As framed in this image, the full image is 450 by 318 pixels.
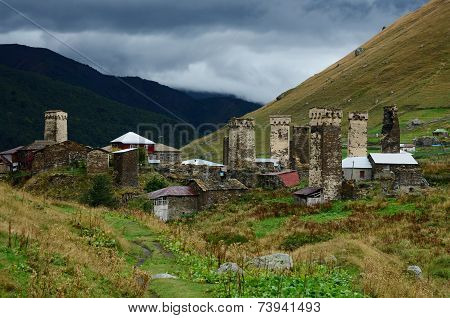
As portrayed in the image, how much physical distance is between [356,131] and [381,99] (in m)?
65.0

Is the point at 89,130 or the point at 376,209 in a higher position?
the point at 89,130

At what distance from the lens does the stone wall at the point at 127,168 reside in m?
46.7

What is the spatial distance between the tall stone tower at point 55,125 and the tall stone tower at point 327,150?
2901 cm

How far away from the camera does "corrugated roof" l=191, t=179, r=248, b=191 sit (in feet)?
152

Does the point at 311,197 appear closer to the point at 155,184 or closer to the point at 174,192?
the point at 174,192

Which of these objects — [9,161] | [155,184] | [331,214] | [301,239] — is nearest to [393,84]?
[155,184]

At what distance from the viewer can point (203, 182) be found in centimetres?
4744

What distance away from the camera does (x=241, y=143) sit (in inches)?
2243

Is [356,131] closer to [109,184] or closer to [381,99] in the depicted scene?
[109,184]

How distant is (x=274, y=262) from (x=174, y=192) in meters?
28.1

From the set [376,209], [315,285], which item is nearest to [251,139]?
[376,209]

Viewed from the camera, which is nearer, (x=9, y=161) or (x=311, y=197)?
(x=311, y=197)

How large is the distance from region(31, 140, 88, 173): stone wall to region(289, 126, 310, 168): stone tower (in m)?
20.1

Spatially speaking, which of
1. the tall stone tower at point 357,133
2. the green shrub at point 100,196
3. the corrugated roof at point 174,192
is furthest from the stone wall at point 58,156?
the tall stone tower at point 357,133
